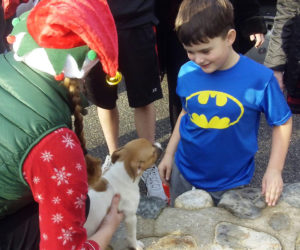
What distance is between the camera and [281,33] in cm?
251

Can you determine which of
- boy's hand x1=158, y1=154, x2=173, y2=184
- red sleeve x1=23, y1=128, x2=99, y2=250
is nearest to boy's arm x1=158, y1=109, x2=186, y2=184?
boy's hand x1=158, y1=154, x2=173, y2=184

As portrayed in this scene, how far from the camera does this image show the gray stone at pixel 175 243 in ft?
6.00

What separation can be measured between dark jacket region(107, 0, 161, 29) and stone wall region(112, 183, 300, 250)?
116cm

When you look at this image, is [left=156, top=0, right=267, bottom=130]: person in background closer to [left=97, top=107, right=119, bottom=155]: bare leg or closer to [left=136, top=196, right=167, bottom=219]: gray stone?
[left=97, top=107, right=119, bottom=155]: bare leg

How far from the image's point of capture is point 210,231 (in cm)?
192

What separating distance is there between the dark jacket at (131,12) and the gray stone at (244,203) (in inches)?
48.8

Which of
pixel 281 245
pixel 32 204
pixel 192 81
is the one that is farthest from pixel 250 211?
pixel 32 204

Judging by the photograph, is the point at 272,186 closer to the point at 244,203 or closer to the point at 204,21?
the point at 244,203

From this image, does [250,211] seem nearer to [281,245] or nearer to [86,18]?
[281,245]

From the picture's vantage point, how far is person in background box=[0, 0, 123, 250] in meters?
1.18

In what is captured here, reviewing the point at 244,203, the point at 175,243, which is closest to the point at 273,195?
the point at 244,203

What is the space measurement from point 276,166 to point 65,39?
4.17ft

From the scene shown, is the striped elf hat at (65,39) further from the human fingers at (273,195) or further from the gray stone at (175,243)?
the human fingers at (273,195)

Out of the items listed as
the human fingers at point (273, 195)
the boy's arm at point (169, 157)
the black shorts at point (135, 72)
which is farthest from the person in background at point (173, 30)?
the human fingers at point (273, 195)
